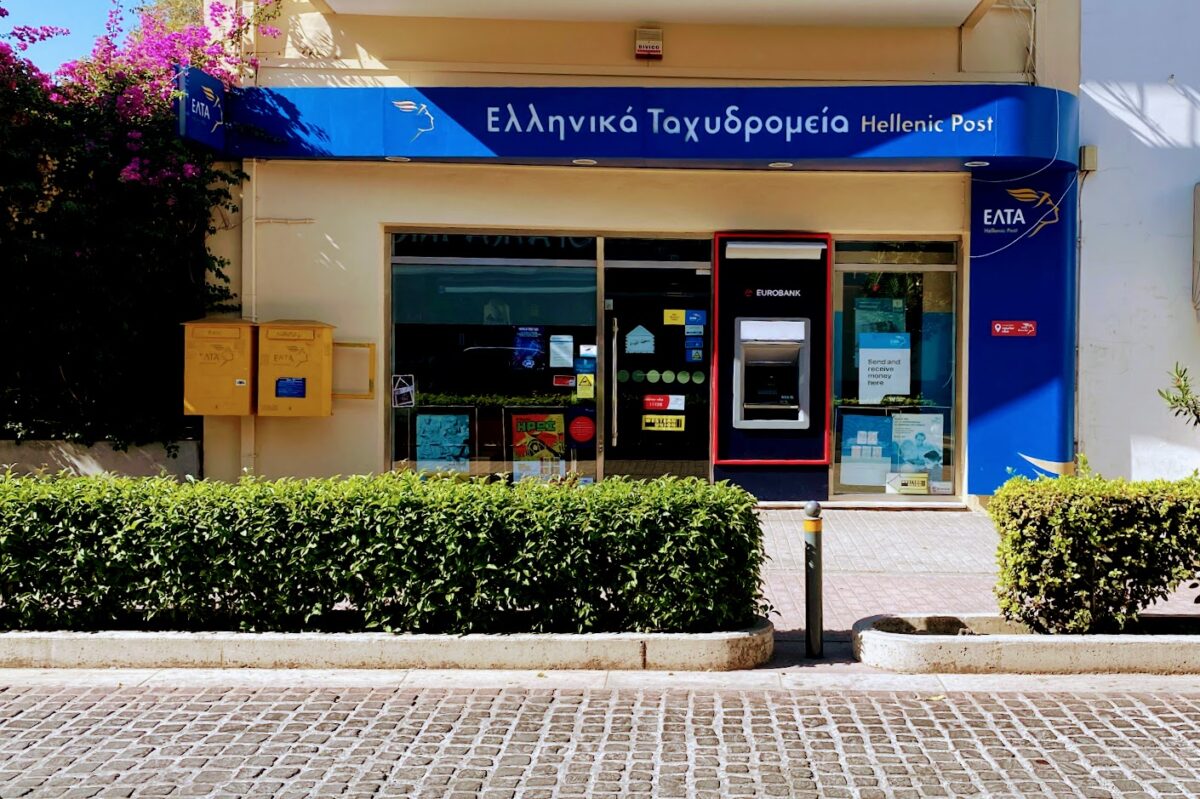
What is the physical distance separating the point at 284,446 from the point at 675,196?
188 inches

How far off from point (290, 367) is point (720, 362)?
433cm

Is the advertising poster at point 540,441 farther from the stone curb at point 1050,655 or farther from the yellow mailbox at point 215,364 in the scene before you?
the stone curb at point 1050,655

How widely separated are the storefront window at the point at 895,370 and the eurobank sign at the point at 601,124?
46.3 inches

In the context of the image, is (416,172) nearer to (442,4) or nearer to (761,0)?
(442,4)

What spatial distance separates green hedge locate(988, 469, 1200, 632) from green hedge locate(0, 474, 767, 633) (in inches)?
60.0

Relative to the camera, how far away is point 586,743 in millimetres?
5102

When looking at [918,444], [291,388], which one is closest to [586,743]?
[291,388]

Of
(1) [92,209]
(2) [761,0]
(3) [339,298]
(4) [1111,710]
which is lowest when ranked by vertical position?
(4) [1111,710]

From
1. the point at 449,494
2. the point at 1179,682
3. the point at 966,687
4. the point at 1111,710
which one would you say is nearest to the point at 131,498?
the point at 449,494

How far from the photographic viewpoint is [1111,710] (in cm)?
560

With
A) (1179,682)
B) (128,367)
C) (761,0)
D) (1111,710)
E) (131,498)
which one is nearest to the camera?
(1111,710)

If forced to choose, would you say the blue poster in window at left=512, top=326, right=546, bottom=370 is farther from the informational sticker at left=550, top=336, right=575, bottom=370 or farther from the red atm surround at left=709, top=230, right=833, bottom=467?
the red atm surround at left=709, top=230, right=833, bottom=467

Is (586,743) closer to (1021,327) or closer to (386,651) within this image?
(386,651)

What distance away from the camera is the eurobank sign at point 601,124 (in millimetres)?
10648
